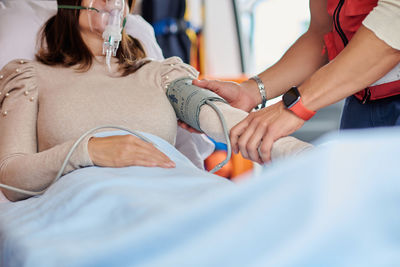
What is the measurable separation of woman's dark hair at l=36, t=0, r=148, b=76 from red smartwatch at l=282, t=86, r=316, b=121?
2.19 feet

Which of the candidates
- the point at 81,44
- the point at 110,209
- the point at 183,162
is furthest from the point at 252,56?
the point at 110,209

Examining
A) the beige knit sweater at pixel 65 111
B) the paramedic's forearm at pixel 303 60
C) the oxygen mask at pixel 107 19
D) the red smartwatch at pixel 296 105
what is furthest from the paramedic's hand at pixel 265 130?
the oxygen mask at pixel 107 19

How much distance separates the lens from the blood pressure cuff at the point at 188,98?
1284 mm

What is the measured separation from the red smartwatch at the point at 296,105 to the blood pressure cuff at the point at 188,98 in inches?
12.9

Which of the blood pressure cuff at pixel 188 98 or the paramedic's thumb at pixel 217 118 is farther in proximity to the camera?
the blood pressure cuff at pixel 188 98

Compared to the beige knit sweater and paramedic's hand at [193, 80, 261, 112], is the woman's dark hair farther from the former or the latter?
paramedic's hand at [193, 80, 261, 112]

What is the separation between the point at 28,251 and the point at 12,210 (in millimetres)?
376

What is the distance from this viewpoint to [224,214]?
1.53 feet

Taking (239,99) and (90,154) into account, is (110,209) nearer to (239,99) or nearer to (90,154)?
(90,154)

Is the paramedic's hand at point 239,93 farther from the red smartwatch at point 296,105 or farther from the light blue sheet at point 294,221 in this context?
the light blue sheet at point 294,221

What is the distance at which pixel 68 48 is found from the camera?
1523mm

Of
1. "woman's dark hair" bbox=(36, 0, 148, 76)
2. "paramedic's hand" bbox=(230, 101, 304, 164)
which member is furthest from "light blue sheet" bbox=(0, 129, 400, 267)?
"woman's dark hair" bbox=(36, 0, 148, 76)

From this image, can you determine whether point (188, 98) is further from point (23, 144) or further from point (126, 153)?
point (23, 144)

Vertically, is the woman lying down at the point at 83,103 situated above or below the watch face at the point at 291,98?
below
